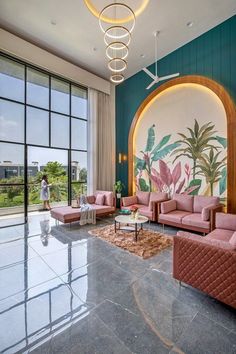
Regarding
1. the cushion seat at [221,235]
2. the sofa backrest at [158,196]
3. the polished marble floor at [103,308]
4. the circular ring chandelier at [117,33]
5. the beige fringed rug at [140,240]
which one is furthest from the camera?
the sofa backrest at [158,196]

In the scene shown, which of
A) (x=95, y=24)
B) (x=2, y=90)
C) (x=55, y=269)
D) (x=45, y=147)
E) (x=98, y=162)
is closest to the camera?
(x=55, y=269)

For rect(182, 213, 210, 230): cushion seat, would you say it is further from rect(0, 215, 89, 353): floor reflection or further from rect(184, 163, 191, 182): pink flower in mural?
rect(0, 215, 89, 353): floor reflection

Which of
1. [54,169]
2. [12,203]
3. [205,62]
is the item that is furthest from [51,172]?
[205,62]

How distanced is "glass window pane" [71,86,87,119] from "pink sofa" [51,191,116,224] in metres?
3.07

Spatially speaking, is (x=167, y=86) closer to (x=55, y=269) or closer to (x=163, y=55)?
(x=163, y=55)

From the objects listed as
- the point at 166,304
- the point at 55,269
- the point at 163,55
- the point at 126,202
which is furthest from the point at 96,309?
the point at 163,55

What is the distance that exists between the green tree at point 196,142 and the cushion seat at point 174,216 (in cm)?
118

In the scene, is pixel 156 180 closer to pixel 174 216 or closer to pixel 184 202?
pixel 184 202

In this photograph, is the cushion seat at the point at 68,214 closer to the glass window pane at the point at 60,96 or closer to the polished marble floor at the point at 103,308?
the polished marble floor at the point at 103,308

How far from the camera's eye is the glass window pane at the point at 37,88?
558cm

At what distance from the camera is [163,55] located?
584cm

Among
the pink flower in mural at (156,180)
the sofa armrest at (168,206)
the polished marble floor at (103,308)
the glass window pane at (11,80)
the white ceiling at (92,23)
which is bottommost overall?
the polished marble floor at (103,308)

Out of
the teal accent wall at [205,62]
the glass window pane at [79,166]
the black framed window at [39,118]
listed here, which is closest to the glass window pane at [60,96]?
the black framed window at [39,118]

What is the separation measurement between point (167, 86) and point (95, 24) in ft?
8.55
